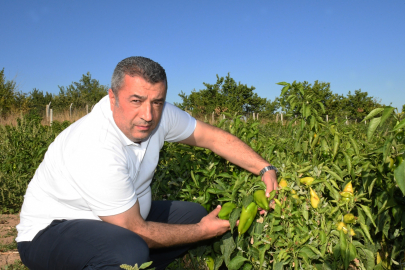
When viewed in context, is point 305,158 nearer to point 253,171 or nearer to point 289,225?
point 253,171

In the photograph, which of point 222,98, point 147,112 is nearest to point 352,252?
point 147,112

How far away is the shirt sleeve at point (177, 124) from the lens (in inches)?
77.9

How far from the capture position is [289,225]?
136 centimetres

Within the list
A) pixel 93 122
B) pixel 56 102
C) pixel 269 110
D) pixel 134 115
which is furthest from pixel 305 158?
pixel 56 102

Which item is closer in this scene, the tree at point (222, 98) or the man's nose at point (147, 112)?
the man's nose at point (147, 112)

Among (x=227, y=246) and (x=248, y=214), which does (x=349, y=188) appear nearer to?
(x=248, y=214)

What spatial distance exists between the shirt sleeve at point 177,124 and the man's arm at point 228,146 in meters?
0.04

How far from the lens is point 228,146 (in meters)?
1.90

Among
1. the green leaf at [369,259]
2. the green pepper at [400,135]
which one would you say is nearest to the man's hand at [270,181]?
the green leaf at [369,259]

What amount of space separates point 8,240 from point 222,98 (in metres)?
21.5

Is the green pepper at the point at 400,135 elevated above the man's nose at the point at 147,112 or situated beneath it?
situated beneath

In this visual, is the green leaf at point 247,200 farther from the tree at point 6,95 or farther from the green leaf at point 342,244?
the tree at point 6,95

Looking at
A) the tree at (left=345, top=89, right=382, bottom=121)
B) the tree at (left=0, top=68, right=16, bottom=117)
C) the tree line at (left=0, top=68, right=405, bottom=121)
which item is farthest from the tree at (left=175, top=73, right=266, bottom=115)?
the tree at (left=0, top=68, right=16, bottom=117)

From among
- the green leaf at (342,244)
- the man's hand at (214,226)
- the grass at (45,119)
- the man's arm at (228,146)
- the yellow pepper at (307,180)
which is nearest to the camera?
the green leaf at (342,244)
